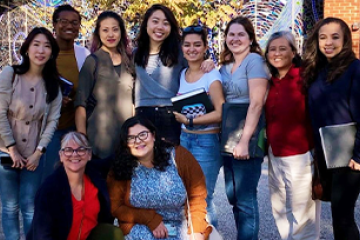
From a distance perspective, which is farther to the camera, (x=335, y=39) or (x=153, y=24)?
(x=153, y=24)

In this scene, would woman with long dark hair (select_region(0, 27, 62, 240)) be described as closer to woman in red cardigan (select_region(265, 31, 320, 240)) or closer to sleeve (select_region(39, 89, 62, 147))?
sleeve (select_region(39, 89, 62, 147))

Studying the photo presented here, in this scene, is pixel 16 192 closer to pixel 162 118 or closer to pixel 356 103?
pixel 162 118

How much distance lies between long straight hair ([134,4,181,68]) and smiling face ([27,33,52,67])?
75 cm

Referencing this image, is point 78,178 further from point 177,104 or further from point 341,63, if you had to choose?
point 341,63

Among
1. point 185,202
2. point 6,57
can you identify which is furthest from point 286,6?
point 185,202

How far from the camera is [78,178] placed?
315cm

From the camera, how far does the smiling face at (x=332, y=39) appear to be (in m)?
3.44

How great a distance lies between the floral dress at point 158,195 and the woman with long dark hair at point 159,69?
647 millimetres

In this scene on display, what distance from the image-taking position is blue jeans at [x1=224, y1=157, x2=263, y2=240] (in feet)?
12.2

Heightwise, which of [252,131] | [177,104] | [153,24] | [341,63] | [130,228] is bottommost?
[130,228]

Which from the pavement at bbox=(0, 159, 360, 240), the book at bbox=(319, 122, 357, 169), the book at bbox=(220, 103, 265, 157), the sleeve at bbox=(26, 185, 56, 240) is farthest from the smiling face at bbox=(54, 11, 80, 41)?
the book at bbox=(319, 122, 357, 169)

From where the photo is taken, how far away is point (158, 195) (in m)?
3.24

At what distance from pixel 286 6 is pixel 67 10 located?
7.19m

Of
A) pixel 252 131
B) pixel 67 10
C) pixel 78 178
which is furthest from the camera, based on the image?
pixel 67 10
